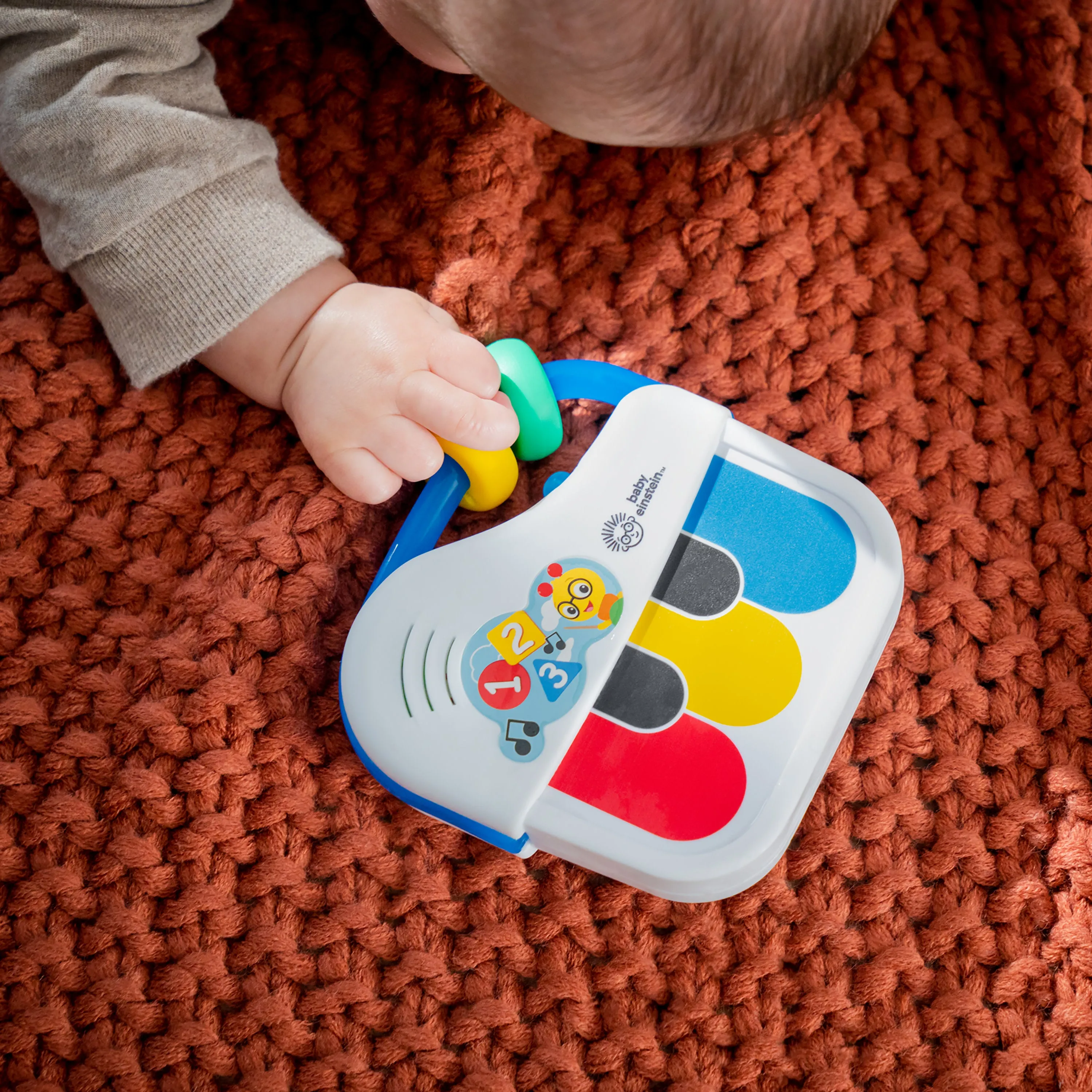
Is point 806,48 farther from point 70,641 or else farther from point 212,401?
point 70,641

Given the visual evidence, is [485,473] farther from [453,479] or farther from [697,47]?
[697,47]

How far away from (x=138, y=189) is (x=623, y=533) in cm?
33

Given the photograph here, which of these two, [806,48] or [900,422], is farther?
[900,422]

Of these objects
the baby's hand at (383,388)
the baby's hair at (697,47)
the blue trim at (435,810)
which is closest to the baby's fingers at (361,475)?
the baby's hand at (383,388)

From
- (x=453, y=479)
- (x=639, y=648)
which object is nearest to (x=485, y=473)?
(x=453, y=479)

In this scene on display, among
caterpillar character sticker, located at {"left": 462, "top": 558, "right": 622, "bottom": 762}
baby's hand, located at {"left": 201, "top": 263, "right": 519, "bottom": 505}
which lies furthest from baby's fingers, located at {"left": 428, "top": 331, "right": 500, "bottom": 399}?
caterpillar character sticker, located at {"left": 462, "top": 558, "right": 622, "bottom": 762}

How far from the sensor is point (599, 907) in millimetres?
516

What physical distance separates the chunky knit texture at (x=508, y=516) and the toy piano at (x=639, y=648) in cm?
4

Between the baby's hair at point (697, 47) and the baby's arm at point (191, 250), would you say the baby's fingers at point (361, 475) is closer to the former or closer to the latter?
the baby's arm at point (191, 250)

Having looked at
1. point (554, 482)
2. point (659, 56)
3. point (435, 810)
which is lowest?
point (435, 810)

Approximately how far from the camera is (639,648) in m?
0.51

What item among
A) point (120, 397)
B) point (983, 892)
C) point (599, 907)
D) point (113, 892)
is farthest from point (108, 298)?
point (983, 892)

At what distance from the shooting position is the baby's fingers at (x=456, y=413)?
1.70 feet

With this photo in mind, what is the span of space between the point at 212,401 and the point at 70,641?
0.16 meters
